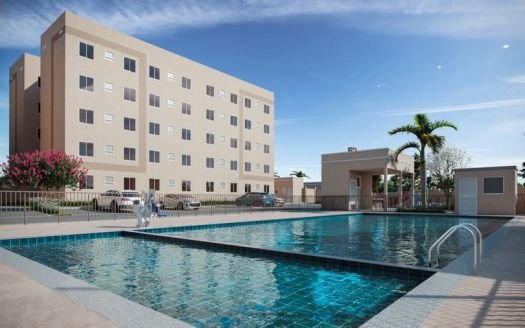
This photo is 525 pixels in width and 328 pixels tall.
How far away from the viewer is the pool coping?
335 cm

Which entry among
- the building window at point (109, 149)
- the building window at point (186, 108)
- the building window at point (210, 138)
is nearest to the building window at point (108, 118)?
the building window at point (109, 149)

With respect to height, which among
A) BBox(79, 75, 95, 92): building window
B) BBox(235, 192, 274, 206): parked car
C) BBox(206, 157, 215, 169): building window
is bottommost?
BBox(235, 192, 274, 206): parked car

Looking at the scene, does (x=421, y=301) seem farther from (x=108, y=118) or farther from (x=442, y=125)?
(x=108, y=118)

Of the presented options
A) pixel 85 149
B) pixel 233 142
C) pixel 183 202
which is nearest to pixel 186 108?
pixel 233 142

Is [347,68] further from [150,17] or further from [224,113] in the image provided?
[224,113]

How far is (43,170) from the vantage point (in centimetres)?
2083

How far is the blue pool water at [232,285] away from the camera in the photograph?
4.49 meters

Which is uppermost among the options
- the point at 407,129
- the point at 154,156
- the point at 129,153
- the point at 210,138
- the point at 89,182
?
the point at 210,138

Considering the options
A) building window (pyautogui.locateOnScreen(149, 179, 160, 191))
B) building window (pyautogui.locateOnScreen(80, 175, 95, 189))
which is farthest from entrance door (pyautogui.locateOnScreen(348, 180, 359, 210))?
building window (pyautogui.locateOnScreen(80, 175, 95, 189))

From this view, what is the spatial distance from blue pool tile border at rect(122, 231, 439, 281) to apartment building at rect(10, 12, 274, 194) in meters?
19.6

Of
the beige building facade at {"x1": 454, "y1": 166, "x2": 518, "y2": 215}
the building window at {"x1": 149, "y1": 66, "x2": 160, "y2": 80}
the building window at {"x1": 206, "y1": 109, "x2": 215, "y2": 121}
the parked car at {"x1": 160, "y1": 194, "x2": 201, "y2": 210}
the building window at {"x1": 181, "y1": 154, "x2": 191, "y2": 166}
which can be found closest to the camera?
the beige building facade at {"x1": 454, "y1": 166, "x2": 518, "y2": 215}

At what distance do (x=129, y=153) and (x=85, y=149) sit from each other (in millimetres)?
3675

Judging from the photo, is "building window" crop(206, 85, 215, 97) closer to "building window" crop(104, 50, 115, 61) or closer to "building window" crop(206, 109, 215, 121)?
"building window" crop(206, 109, 215, 121)

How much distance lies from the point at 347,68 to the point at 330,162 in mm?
8360
